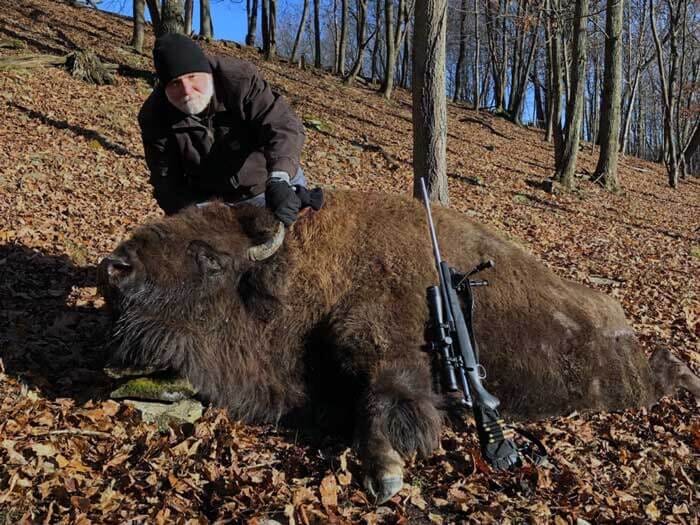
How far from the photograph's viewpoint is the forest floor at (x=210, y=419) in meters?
3.15

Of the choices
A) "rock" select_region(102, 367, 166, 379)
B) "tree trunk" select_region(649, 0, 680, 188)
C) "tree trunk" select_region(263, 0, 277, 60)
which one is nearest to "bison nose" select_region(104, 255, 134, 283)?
"rock" select_region(102, 367, 166, 379)

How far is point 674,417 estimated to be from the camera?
4.43 m

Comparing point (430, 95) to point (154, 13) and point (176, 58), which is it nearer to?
point (176, 58)

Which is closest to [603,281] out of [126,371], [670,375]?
[670,375]

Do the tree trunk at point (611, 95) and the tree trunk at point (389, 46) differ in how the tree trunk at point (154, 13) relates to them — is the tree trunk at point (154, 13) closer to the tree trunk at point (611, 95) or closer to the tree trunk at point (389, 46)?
the tree trunk at point (611, 95)

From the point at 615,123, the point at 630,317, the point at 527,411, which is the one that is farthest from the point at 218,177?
the point at 615,123

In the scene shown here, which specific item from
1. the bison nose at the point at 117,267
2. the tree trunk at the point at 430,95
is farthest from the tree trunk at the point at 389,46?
the bison nose at the point at 117,267

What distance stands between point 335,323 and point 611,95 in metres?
14.8

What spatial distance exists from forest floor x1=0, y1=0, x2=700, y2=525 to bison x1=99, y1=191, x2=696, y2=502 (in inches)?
9.9

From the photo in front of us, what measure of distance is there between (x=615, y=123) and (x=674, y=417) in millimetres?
13603

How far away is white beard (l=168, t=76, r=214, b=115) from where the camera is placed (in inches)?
167

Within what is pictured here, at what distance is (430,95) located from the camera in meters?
8.49

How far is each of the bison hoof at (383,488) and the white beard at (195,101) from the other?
112 inches

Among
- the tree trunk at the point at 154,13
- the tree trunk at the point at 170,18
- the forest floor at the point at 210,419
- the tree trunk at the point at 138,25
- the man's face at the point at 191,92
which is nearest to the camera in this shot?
the forest floor at the point at 210,419
